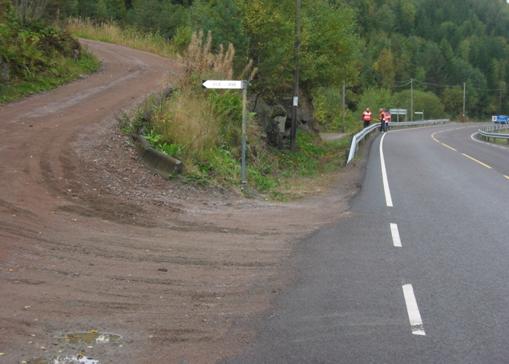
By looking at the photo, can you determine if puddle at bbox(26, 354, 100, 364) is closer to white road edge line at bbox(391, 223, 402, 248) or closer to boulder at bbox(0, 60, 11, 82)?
white road edge line at bbox(391, 223, 402, 248)

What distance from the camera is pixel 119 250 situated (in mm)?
8133

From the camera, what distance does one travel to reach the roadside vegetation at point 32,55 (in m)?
18.5

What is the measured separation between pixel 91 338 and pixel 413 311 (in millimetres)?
2913

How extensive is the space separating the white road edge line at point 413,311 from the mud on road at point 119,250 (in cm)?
132

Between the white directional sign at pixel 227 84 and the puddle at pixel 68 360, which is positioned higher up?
the white directional sign at pixel 227 84

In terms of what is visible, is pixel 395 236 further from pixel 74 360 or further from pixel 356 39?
pixel 356 39

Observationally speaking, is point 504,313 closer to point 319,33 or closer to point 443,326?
point 443,326

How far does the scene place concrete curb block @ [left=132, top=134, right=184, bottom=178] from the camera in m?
13.0

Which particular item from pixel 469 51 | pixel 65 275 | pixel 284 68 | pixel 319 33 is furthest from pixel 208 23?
pixel 469 51

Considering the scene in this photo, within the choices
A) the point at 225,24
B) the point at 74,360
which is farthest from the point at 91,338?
the point at 225,24

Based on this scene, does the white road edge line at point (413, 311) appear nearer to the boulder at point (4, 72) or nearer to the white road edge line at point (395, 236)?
the white road edge line at point (395, 236)

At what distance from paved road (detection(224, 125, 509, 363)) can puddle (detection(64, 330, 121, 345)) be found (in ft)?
3.46

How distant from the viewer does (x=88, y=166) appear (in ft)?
40.5

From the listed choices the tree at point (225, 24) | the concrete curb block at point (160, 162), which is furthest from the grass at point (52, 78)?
the concrete curb block at point (160, 162)
